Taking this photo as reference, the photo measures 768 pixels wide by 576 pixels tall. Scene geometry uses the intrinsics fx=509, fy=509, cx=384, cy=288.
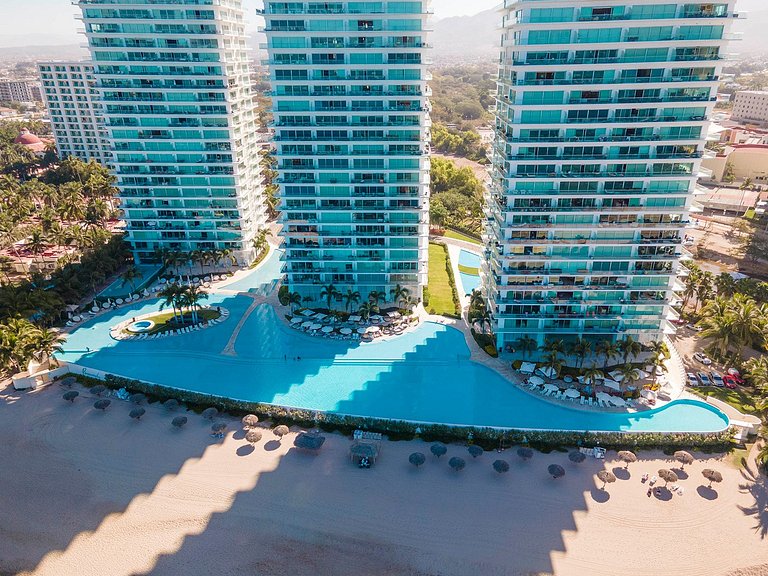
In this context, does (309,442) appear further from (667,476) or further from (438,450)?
(667,476)

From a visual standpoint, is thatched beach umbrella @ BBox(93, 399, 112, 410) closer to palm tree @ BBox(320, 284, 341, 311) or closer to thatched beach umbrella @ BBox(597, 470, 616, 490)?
palm tree @ BBox(320, 284, 341, 311)

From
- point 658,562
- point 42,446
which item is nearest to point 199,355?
point 42,446

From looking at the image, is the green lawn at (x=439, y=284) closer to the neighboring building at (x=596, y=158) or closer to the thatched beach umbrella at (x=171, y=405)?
the neighboring building at (x=596, y=158)

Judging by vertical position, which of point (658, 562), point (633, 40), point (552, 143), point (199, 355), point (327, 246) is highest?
point (633, 40)

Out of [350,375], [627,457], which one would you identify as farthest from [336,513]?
[627,457]

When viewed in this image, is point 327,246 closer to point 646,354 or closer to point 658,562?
point 646,354

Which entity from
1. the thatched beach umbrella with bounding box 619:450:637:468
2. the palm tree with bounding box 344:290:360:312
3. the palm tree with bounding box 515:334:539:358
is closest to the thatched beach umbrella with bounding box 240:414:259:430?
the palm tree with bounding box 344:290:360:312
